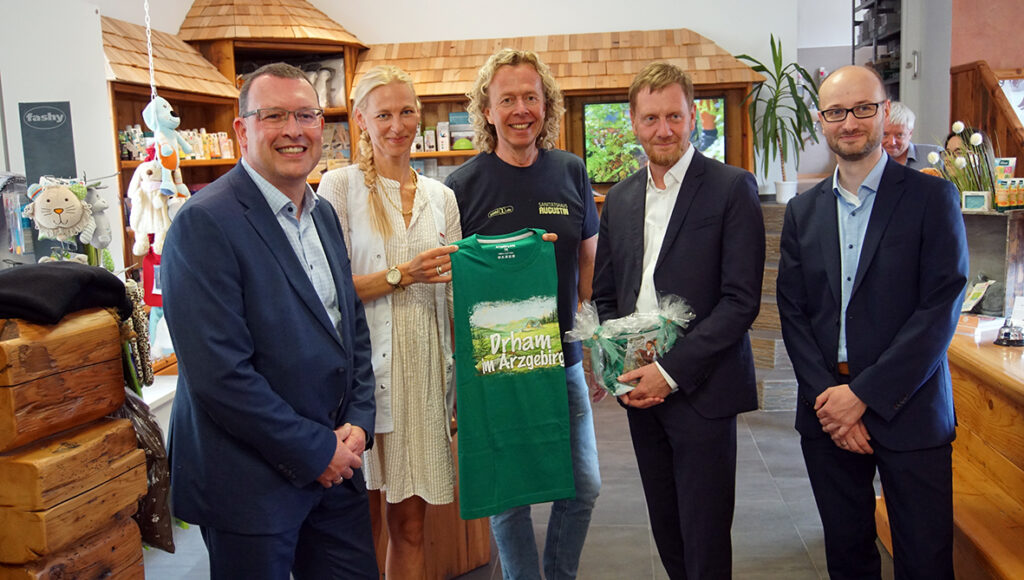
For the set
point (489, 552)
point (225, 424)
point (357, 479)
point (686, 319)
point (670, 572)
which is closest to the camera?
point (225, 424)

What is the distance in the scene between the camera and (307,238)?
2094 mm

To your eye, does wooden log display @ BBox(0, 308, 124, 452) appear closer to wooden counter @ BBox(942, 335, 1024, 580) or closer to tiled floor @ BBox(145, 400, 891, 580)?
tiled floor @ BBox(145, 400, 891, 580)

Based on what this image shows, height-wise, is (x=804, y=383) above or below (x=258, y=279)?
below

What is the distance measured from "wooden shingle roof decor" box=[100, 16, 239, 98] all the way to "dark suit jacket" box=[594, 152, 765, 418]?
4013 millimetres

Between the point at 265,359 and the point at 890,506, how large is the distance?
1.82 metres

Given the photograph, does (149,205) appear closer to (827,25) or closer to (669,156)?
(669,156)

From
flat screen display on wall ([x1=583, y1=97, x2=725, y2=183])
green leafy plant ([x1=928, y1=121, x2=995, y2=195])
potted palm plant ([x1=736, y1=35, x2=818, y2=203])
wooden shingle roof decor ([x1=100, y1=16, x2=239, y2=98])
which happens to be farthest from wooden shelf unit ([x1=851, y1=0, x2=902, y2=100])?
wooden shingle roof decor ([x1=100, y1=16, x2=239, y2=98])

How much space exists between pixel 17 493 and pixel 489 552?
229 cm

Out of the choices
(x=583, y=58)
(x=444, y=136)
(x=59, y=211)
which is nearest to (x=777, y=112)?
(x=583, y=58)

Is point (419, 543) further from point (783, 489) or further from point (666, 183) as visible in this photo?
point (783, 489)

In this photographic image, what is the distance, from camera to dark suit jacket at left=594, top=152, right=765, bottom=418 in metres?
2.35

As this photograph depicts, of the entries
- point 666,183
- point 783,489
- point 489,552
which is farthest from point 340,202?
point 783,489

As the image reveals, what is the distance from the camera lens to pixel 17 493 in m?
1.65

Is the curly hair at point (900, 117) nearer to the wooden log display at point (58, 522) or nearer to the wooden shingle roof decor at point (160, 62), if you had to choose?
the wooden log display at point (58, 522)
